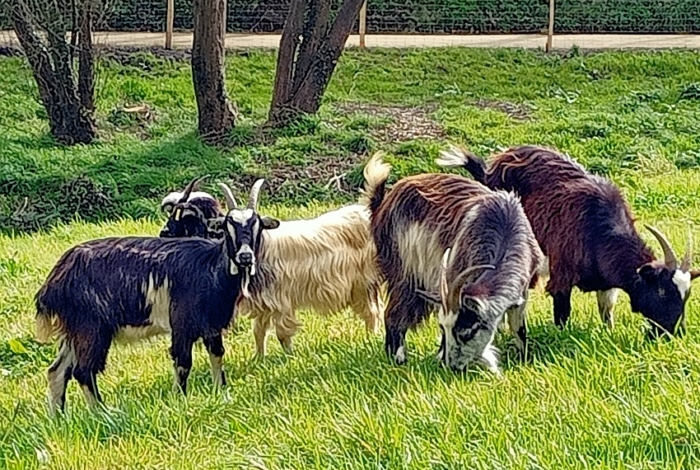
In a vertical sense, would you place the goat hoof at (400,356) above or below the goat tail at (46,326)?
below

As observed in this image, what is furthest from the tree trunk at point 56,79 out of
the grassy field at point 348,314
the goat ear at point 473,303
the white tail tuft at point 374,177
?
the goat ear at point 473,303

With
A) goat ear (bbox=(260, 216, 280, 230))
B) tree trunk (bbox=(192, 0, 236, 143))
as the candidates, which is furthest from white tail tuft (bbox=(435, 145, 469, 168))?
tree trunk (bbox=(192, 0, 236, 143))

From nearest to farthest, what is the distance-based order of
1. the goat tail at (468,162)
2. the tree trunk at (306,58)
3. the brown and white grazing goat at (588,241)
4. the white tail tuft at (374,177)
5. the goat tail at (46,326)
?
the brown and white grazing goat at (588,241) < the goat tail at (46,326) < the white tail tuft at (374,177) < the goat tail at (468,162) < the tree trunk at (306,58)

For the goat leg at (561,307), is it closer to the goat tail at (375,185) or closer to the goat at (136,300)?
the goat tail at (375,185)

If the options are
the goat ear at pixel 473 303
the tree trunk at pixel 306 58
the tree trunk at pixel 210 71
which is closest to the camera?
the goat ear at pixel 473 303

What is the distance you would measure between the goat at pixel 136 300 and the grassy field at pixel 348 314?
26 cm

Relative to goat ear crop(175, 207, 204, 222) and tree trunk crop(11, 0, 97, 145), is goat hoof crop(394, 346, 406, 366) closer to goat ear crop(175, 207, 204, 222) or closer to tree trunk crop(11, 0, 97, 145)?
goat ear crop(175, 207, 204, 222)

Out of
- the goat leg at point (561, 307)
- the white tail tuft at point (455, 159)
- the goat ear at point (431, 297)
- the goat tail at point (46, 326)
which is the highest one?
the white tail tuft at point (455, 159)

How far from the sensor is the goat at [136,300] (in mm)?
6168

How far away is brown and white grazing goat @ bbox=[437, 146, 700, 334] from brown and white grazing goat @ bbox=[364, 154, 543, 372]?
1.40 ft

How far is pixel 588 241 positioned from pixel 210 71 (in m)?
8.29

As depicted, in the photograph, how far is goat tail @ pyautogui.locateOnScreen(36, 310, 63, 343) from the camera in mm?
6254

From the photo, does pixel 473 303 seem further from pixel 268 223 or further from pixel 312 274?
pixel 312 274

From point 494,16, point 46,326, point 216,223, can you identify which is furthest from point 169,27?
point 46,326
